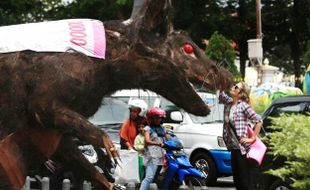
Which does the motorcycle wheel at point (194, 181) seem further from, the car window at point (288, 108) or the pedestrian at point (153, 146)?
the car window at point (288, 108)

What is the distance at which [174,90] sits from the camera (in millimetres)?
4781

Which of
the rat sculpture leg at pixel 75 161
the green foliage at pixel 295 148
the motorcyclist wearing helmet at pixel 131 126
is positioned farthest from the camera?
the motorcyclist wearing helmet at pixel 131 126

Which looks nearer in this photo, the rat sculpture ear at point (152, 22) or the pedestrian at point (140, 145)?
the rat sculpture ear at point (152, 22)

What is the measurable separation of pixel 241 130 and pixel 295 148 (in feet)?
12.1

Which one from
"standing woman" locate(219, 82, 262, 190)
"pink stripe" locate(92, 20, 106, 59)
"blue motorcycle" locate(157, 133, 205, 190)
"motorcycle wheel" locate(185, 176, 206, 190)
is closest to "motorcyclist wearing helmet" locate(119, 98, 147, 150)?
"blue motorcycle" locate(157, 133, 205, 190)

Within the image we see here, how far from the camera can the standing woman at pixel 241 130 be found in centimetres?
823

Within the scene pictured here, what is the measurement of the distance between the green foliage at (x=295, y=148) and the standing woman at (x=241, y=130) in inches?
123

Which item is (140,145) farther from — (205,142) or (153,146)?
(205,142)

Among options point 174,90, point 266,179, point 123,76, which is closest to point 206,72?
point 174,90

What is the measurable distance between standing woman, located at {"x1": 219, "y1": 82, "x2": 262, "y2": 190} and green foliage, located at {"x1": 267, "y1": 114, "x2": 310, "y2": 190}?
312 cm

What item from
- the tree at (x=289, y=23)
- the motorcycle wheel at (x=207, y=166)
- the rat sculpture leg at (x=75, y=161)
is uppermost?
the tree at (x=289, y=23)

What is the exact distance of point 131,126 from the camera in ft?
A: 32.1

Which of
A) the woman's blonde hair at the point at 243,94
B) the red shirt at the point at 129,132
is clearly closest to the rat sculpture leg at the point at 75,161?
the woman's blonde hair at the point at 243,94

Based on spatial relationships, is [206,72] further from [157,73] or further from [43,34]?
[43,34]
